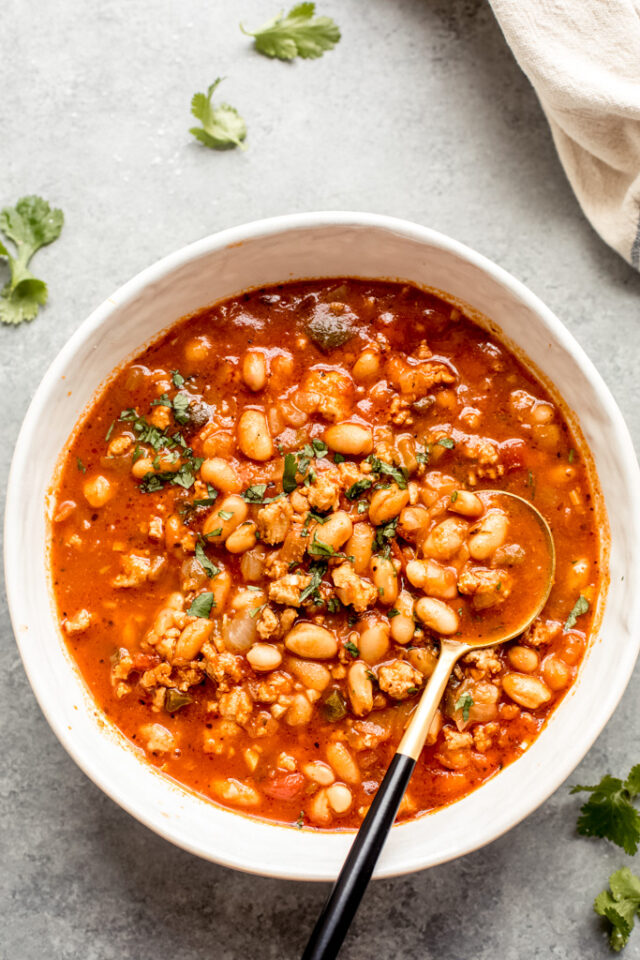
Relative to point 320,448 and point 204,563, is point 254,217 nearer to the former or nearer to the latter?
point 320,448

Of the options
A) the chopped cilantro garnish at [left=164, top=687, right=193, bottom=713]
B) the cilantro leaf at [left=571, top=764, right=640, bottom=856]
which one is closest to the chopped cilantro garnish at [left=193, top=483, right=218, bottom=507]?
the chopped cilantro garnish at [left=164, top=687, right=193, bottom=713]

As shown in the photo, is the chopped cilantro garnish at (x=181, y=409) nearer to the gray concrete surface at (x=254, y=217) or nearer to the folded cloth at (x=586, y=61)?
the gray concrete surface at (x=254, y=217)

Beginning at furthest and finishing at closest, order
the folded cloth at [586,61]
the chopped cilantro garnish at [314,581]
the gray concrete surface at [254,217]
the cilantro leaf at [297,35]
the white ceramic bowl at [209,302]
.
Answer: the cilantro leaf at [297,35]
the gray concrete surface at [254,217]
the folded cloth at [586,61]
the chopped cilantro garnish at [314,581]
the white ceramic bowl at [209,302]

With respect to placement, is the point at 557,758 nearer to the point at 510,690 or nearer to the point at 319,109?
the point at 510,690

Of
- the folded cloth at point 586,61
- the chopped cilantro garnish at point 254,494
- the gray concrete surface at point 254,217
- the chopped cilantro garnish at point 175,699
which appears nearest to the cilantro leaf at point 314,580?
the chopped cilantro garnish at point 254,494

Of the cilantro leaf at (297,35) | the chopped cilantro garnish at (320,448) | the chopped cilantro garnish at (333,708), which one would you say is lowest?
the chopped cilantro garnish at (333,708)

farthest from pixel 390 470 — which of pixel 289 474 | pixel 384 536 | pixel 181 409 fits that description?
pixel 181 409

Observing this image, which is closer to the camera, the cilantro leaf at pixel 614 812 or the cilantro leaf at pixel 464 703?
the cilantro leaf at pixel 464 703
